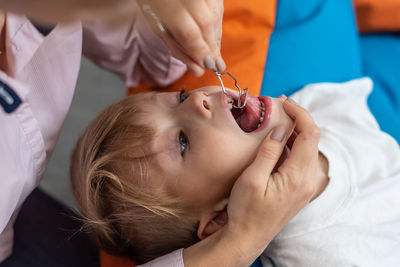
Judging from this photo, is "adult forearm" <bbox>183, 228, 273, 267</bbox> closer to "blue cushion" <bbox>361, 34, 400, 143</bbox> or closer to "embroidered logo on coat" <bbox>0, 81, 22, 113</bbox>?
"embroidered logo on coat" <bbox>0, 81, 22, 113</bbox>

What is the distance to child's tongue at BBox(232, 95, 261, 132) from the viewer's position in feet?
3.02

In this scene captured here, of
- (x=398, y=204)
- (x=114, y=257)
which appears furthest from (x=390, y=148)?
(x=114, y=257)

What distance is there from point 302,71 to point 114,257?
743 millimetres

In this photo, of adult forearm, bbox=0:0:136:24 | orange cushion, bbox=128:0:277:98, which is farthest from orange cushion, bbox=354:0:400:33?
adult forearm, bbox=0:0:136:24

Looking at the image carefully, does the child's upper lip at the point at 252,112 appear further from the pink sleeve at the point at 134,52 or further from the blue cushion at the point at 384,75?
the blue cushion at the point at 384,75

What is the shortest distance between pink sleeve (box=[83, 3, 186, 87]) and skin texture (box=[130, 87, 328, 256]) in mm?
291

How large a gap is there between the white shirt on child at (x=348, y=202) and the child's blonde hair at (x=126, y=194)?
244mm

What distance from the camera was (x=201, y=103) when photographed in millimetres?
885

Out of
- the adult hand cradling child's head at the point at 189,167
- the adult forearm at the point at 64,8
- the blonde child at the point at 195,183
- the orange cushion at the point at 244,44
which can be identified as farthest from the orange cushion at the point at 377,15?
the adult forearm at the point at 64,8

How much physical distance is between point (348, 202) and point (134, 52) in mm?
709

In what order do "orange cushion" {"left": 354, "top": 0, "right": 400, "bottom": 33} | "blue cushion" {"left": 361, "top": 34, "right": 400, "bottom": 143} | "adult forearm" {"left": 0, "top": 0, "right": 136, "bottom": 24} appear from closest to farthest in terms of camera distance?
"adult forearm" {"left": 0, "top": 0, "right": 136, "bottom": 24} < "blue cushion" {"left": 361, "top": 34, "right": 400, "bottom": 143} < "orange cushion" {"left": 354, "top": 0, "right": 400, "bottom": 33}

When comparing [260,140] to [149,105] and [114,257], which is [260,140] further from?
[114,257]

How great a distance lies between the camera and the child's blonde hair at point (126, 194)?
2.93ft

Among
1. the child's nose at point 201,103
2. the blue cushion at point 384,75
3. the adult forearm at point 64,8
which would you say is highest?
the adult forearm at point 64,8
